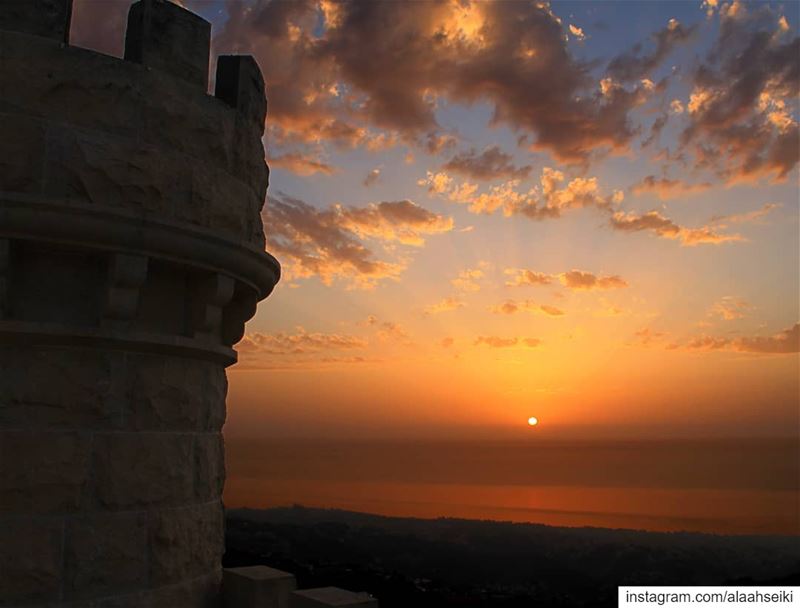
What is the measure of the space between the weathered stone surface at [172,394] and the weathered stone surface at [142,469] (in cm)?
10

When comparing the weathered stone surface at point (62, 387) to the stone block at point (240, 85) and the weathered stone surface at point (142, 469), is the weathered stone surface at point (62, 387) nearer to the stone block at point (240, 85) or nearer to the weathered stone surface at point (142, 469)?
the weathered stone surface at point (142, 469)

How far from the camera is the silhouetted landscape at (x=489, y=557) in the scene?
98.0 feet

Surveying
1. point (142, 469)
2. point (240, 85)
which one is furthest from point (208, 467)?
point (240, 85)

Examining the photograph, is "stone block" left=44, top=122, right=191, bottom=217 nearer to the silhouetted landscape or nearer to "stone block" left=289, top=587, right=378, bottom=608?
"stone block" left=289, top=587, right=378, bottom=608

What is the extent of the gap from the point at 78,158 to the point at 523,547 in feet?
135

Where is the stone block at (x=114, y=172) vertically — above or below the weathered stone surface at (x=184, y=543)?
above

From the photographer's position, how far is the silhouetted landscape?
29.9 meters

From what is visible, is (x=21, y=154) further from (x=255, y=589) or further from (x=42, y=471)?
(x=255, y=589)

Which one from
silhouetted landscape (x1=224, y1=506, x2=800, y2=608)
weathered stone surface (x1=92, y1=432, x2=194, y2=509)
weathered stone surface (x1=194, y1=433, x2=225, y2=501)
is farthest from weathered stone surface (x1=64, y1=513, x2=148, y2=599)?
silhouetted landscape (x1=224, y1=506, x2=800, y2=608)

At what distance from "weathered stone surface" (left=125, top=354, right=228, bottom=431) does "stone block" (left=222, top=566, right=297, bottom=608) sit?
114 centimetres

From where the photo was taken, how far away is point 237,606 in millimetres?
5234

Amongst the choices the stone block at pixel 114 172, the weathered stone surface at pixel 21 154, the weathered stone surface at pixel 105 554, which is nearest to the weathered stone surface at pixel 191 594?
the weathered stone surface at pixel 105 554

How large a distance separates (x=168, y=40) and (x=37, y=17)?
0.81 metres

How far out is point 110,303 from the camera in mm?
4422
